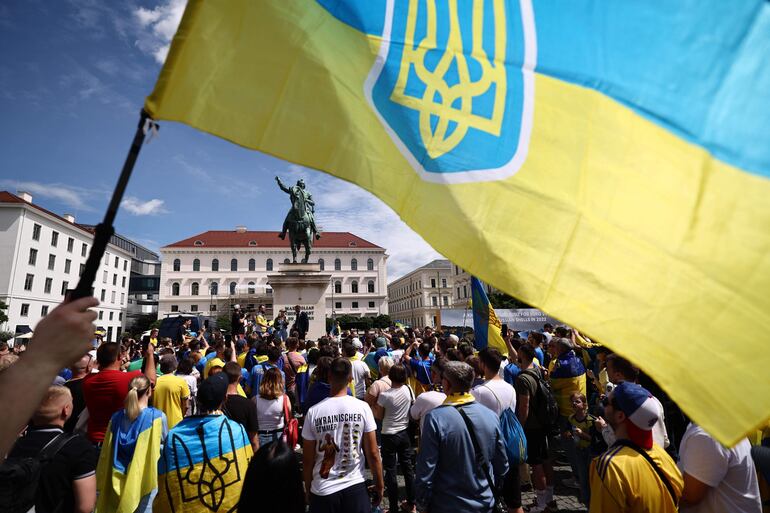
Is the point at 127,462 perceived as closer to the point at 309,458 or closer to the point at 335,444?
the point at 309,458

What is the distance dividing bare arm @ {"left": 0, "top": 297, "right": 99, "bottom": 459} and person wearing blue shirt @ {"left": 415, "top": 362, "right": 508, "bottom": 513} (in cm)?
250

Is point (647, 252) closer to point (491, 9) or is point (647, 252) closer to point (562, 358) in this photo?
point (491, 9)

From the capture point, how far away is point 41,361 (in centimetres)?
132

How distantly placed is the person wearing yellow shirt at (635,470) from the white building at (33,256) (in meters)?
45.0

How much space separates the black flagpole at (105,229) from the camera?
1470 mm

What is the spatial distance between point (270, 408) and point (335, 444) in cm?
174

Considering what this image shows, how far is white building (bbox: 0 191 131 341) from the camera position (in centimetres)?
4334

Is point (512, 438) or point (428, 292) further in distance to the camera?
point (428, 292)

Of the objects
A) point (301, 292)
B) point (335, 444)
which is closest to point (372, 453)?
point (335, 444)

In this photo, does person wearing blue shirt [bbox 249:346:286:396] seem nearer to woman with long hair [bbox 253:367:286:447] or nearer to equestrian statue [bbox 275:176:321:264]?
woman with long hair [bbox 253:367:286:447]

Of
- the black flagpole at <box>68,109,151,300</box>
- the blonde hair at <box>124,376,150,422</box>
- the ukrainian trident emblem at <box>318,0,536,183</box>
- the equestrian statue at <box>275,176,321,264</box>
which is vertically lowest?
the blonde hair at <box>124,376,150,422</box>

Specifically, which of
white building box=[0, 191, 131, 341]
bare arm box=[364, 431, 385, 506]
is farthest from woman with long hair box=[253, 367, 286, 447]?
white building box=[0, 191, 131, 341]

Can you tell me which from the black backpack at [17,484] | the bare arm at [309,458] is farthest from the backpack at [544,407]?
the black backpack at [17,484]

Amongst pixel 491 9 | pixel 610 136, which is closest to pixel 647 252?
pixel 610 136
